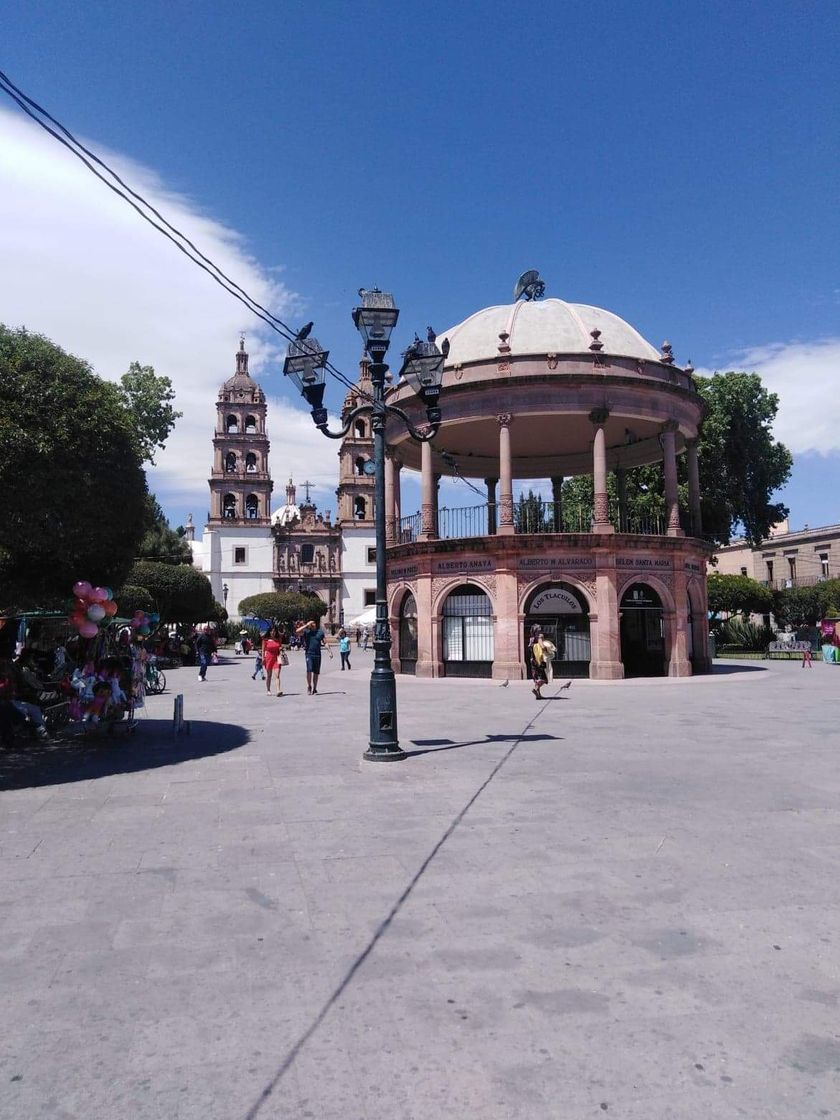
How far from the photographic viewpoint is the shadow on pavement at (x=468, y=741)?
1117 cm

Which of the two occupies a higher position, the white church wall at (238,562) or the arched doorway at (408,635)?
the white church wall at (238,562)

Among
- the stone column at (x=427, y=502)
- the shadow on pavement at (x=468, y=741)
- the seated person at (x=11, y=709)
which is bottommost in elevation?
the shadow on pavement at (x=468, y=741)

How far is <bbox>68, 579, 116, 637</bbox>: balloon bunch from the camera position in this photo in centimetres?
1091

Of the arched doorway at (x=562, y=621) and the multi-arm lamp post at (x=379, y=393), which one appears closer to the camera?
the multi-arm lamp post at (x=379, y=393)

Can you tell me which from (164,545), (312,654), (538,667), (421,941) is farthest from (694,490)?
(164,545)

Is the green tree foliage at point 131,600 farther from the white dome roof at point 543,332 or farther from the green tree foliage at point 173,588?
the white dome roof at point 543,332

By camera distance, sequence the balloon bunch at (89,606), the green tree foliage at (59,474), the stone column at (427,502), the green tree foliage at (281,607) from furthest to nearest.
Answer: the green tree foliage at (281,607) → the stone column at (427,502) → the balloon bunch at (89,606) → the green tree foliage at (59,474)

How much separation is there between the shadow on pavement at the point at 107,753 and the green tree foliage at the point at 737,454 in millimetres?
33248

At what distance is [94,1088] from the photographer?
321 centimetres

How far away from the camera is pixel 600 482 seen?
2467 cm

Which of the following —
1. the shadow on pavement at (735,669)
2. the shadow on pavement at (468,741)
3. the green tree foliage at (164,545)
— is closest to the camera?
the shadow on pavement at (468,741)

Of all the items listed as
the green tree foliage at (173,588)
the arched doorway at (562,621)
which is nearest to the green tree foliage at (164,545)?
the green tree foliage at (173,588)

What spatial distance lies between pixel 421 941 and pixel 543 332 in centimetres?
2444

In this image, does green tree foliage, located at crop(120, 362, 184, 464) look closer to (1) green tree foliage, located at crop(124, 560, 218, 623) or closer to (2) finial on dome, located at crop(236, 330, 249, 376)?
(1) green tree foliage, located at crop(124, 560, 218, 623)
